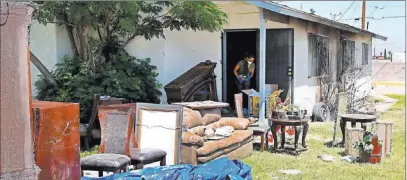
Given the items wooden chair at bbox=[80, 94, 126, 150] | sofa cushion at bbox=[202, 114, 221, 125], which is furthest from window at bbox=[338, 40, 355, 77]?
wooden chair at bbox=[80, 94, 126, 150]

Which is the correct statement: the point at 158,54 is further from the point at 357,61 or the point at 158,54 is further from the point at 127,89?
the point at 357,61

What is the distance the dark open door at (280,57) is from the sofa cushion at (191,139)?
509 cm

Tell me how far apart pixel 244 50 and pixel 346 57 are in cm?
368

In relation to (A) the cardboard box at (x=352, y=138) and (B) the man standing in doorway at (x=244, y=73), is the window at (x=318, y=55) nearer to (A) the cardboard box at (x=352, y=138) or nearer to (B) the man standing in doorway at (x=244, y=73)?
(B) the man standing in doorway at (x=244, y=73)

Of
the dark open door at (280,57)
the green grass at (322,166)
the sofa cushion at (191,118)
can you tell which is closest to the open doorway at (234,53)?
the dark open door at (280,57)

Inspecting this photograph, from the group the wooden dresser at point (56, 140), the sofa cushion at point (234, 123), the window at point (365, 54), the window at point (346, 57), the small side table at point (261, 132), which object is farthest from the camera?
the window at point (365, 54)

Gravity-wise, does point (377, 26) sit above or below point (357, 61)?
above

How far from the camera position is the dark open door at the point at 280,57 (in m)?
10.7

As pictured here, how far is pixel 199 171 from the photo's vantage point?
4.00m

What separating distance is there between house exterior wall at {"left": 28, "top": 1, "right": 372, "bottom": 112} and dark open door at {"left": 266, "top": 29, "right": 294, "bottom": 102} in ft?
A: 0.45

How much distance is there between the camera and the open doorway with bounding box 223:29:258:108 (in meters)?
11.1

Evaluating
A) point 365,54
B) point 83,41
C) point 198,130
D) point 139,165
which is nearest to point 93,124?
point 198,130

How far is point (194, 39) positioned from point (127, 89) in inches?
92.5

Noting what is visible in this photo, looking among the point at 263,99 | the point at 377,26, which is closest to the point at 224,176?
the point at 263,99
